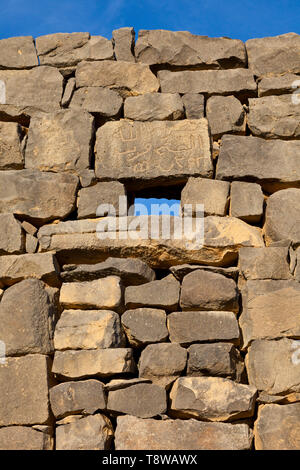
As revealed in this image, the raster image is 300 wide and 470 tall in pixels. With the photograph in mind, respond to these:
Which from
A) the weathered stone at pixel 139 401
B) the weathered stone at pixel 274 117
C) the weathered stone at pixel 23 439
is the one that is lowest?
the weathered stone at pixel 23 439

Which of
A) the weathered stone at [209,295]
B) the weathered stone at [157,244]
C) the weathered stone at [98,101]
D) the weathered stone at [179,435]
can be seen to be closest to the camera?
the weathered stone at [179,435]

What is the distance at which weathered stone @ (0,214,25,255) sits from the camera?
16.1 ft

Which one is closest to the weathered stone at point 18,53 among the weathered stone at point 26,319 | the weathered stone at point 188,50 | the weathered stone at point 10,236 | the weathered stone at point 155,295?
the weathered stone at point 188,50

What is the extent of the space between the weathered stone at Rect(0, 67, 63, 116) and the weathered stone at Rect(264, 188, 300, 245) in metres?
1.98

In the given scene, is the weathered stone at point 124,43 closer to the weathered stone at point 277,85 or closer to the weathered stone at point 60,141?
the weathered stone at point 60,141

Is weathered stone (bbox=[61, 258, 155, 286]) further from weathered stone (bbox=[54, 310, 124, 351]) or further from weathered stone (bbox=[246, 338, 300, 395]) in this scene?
weathered stone (bbox=[246, 338, 300, 395])

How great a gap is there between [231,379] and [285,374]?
0.36 metres

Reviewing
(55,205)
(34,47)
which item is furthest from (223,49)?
(55,205)

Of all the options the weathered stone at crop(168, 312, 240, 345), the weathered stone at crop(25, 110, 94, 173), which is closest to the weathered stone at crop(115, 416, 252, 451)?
the weathered stone at crop(168, 312, 240, 345)

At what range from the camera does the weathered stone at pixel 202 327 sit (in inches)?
177

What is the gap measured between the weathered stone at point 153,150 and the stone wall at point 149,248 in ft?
0.04

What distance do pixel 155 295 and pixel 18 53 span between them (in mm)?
2618

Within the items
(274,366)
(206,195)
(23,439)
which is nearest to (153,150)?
(206,195)

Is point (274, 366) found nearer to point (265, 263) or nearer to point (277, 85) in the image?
point (265, 263)
